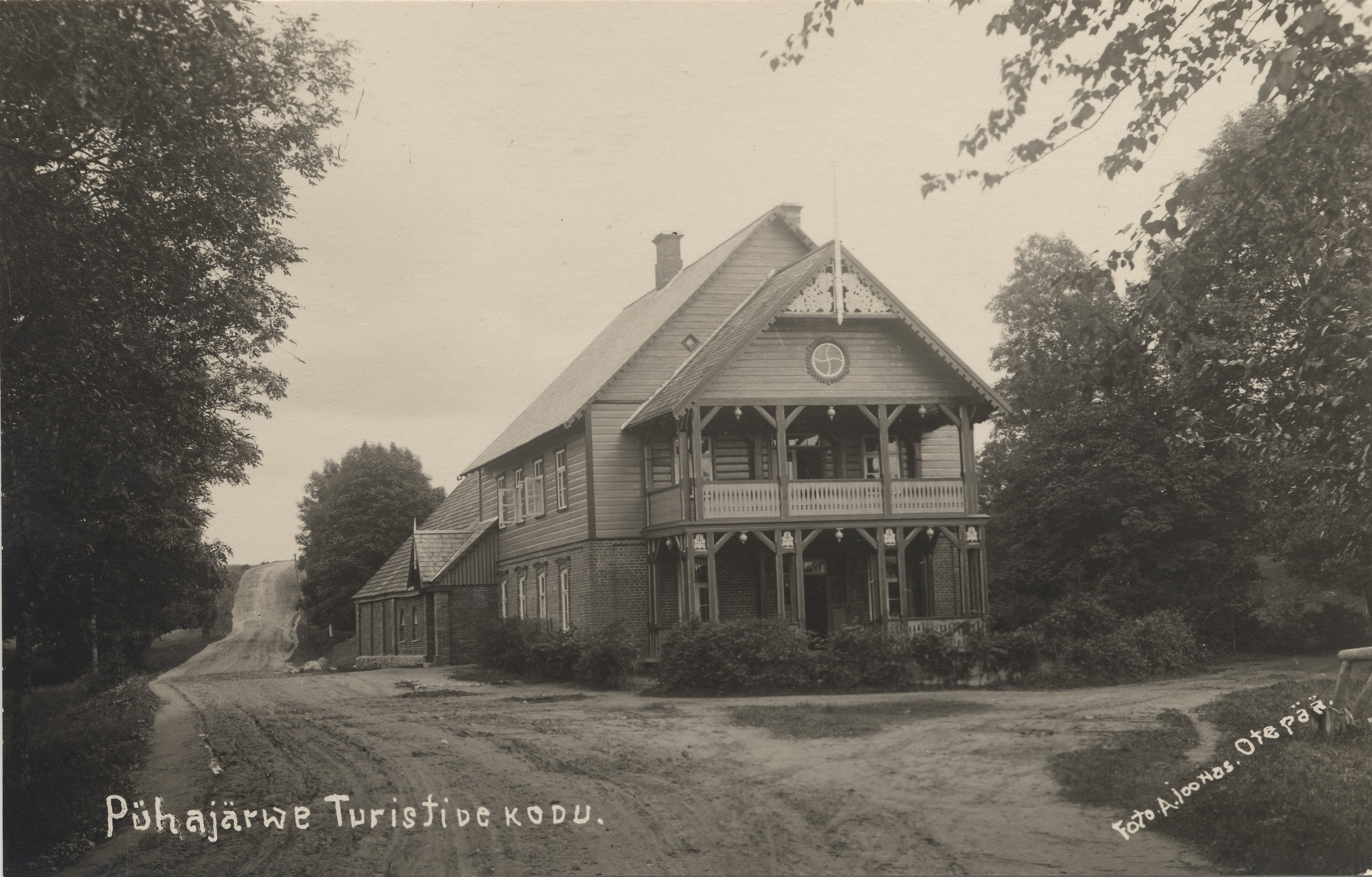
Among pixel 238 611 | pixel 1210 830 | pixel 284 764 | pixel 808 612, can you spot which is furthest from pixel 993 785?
pixel 238 611

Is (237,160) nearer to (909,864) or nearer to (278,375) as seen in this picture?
(278,375)

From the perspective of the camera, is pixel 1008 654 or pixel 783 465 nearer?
pixel 1008 654

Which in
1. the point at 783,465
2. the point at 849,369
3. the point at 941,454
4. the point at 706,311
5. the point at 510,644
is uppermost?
the point at 706,311

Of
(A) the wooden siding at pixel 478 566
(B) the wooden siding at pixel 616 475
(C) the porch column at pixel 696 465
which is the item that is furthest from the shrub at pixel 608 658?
(A) the wooden siding at pixel 478 566

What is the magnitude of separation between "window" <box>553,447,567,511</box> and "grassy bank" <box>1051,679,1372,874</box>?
1821cm

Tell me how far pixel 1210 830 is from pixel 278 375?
9.58 meters

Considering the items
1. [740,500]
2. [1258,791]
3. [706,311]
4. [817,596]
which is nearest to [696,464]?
[740,500]

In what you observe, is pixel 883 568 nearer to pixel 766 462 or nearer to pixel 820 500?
pixel 820 500

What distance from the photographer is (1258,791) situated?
867 centimetres

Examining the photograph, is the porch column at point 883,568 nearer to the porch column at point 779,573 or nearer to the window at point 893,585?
the window at point 893,585

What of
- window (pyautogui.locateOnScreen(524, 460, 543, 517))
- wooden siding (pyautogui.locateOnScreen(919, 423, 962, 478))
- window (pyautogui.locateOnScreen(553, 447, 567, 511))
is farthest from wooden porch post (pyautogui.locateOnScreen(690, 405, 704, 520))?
window (pyautogui.locateOnScreen(524, 460, 543, 517))

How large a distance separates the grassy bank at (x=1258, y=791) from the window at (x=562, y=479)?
59.7 ft

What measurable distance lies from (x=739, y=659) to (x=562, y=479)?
34.8 ft

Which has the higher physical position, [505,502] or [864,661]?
[505,502]
